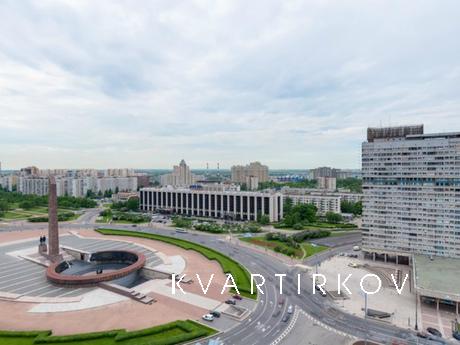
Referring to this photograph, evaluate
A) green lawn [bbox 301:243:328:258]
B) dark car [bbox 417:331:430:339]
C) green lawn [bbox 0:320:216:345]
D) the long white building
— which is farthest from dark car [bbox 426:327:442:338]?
the long white building

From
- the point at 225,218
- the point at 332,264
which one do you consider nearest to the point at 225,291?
the point at 332,264

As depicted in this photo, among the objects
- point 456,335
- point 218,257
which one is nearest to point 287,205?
point 218,257

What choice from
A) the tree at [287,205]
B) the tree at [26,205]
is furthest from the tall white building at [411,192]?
the tree at [26,205]

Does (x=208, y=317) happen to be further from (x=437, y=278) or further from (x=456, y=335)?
(x=437, y=278)

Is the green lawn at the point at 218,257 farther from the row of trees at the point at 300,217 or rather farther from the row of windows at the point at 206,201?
the row of windows at the point at 206,201

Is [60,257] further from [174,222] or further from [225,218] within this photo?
[225,218]
